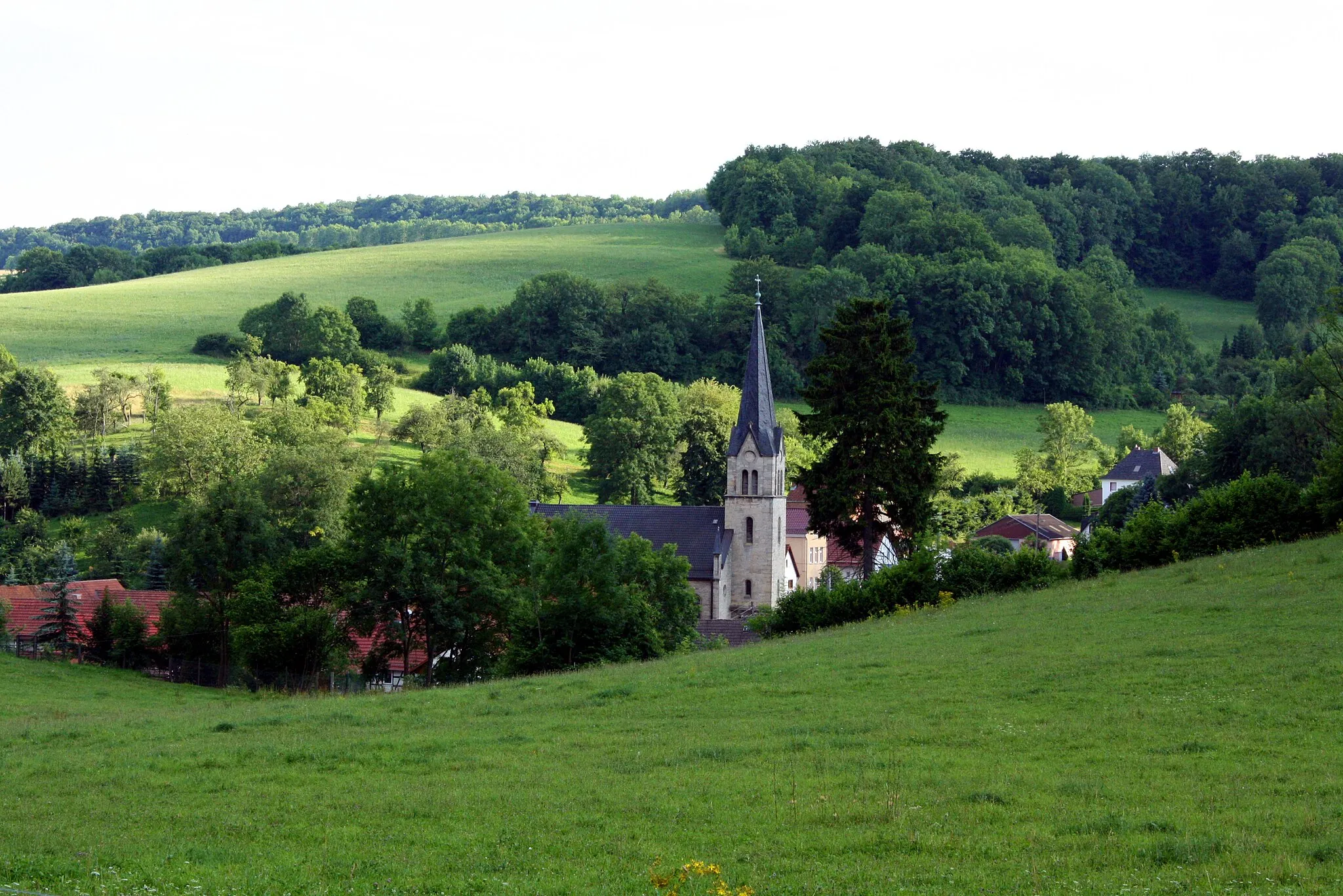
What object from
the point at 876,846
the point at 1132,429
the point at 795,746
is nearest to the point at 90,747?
the point at 795,746

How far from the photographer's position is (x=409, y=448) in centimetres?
10338

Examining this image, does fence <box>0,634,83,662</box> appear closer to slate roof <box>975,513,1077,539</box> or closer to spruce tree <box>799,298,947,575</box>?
spruce tree <box>799,298,947,575</box>

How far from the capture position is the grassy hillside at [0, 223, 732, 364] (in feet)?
422

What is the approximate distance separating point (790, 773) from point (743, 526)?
57.7m

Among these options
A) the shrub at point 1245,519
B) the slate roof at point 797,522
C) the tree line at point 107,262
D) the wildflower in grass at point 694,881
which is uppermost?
the tree line at point 107,262

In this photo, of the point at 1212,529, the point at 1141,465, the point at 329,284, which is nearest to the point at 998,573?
the point at 1212,529

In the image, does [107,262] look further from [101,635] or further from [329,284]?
[101,635]

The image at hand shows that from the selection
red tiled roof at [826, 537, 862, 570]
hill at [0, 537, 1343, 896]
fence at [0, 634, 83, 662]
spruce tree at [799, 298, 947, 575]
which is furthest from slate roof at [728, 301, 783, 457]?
A: hill at [0, 537, 1343, 896]

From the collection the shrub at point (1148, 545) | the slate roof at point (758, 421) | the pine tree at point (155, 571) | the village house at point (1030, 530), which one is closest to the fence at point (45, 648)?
the pine tree at point (155, 571)

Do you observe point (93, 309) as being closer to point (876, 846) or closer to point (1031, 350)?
point (1031, 350)

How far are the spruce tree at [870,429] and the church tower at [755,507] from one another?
27.1 meters

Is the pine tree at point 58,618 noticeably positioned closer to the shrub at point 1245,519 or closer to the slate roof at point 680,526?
the slate roof at point 680,526

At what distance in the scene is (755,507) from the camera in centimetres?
7569

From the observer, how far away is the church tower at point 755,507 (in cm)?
7425
